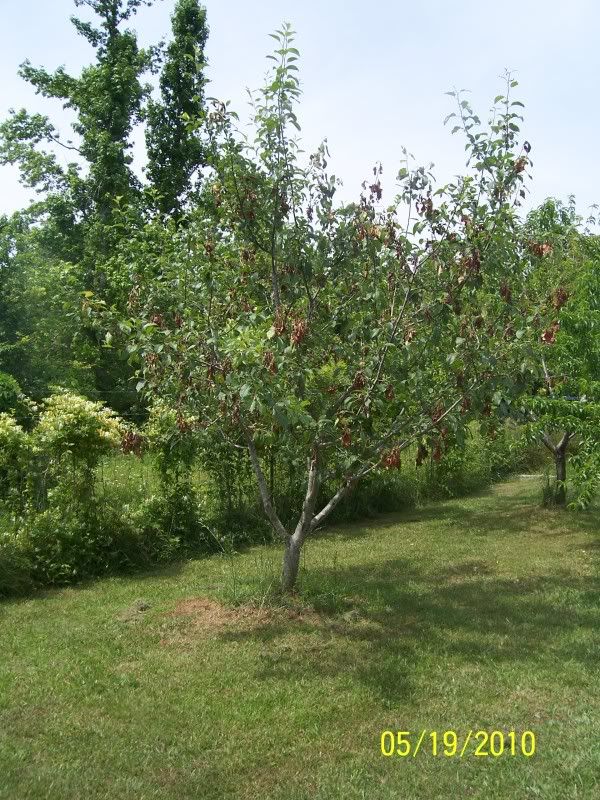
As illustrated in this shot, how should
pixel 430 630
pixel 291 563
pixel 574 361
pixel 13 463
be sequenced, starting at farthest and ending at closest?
pixel 574 361 < pixel 13 463 < pixel 291 563 < pixel 430 630

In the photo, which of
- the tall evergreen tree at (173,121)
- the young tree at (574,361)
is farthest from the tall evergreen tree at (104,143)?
the young tree at (574,361)

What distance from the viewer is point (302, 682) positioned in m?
5.27

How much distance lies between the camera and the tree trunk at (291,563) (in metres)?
7.01

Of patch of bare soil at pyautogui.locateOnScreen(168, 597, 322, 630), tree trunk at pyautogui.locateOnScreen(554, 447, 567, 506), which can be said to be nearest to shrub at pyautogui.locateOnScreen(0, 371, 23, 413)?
patch of bare soil at pyautogui.locateOnScreen(168, 597, 322, 630)

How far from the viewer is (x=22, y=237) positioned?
31.0 meters

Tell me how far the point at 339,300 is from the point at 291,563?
8.04 ft

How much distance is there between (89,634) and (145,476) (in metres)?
4.09

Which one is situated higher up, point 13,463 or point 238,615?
point 13,463

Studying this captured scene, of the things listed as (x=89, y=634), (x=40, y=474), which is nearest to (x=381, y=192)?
(x=89, y=634)

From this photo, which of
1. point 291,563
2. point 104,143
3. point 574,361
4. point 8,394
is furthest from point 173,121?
point 291,563

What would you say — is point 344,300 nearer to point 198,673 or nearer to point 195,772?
point 198,673

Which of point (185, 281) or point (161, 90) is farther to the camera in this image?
point (161, 90)

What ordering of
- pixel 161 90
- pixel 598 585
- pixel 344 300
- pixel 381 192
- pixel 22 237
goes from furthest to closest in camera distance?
pixel 22 237 → pixel 161 90 → pixel 598 585 → pixel 344 300 → pixel 381 192

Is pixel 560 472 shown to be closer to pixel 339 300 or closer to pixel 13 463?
pixel 339 300
